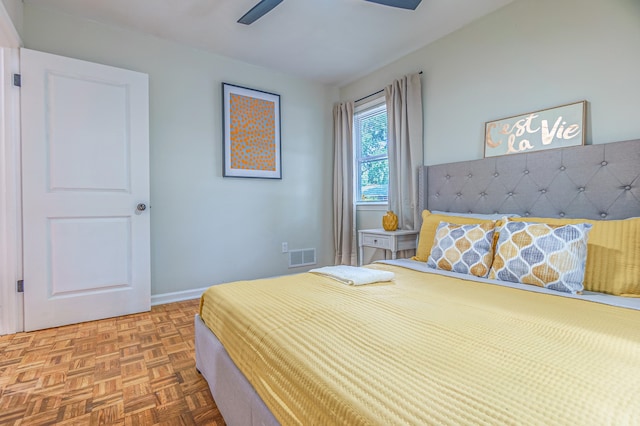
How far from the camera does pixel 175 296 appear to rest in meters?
3.00

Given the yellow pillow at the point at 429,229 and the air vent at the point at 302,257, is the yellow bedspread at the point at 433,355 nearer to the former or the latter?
the yellow pillow at the point at 429,229

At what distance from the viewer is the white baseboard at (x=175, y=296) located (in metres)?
2.90

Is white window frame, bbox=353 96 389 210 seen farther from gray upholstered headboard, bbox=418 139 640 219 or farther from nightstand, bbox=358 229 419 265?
gray upholstered headboard, bbox=418 139 640 219

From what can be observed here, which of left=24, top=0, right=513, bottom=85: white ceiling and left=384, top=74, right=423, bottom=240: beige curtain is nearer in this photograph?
left=24, top=0, right=513, bottom=85: white ceiling

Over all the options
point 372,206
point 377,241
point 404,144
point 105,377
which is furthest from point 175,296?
point 404,144

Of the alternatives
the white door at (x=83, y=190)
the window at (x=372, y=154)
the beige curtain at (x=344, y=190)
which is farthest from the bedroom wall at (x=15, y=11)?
the window at (x=372, y=154)

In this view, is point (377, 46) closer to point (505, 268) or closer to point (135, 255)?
point (505, 268)

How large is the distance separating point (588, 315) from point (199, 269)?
2.96m

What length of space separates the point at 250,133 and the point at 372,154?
136cm

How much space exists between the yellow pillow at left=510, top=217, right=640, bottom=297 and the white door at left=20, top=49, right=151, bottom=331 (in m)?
3.04

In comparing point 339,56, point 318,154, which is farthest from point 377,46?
point 318,154

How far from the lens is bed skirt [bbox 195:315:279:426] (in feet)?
3.21

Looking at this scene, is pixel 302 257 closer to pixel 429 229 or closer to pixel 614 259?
pixel 429 229

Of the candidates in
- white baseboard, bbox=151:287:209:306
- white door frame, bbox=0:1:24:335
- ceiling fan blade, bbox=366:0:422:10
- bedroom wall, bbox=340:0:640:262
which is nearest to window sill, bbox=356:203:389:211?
bedroom wall, bbox=340:0:640:262
